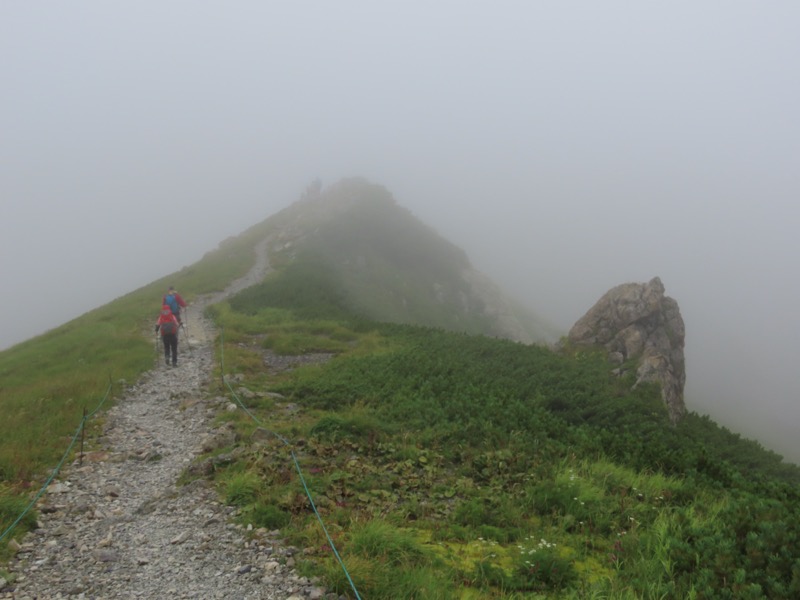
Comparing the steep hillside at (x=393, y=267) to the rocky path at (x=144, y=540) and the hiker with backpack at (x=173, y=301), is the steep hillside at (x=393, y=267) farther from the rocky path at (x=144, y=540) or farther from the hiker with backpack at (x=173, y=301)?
the rocky path at (x=144, y=540)

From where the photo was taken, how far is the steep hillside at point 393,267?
51.2 meters

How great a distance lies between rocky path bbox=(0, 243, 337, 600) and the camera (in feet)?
22.1

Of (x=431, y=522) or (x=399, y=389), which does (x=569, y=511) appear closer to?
(x=431, y=522)

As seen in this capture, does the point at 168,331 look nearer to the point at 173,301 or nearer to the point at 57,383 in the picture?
the point at 173,301

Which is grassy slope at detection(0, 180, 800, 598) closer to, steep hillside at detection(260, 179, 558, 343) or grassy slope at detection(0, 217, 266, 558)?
grassy slope at detection(0, 217, 266, 558)

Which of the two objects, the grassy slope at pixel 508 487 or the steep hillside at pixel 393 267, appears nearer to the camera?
the grassy slope at pixel 508 487

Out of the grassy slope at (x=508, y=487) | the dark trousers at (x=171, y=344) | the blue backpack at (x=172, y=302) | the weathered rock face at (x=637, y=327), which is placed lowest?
the weathered rock face at (x=637, y=327)

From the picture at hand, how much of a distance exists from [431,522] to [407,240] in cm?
6440

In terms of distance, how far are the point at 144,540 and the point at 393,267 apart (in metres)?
54.7

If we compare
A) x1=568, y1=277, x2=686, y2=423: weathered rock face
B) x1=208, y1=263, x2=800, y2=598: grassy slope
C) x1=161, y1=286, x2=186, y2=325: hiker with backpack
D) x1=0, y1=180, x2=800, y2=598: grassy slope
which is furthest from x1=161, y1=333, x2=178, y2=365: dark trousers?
x1=568, y1=277, x2=686, y2=423: weathered rock face

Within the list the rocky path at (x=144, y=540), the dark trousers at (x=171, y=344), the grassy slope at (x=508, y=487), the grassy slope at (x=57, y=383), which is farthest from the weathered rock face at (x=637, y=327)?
the grassy slope at (x=57, y=383)

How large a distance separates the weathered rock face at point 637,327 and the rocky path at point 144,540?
20475mm

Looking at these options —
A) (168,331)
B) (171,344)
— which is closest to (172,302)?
(168,331)

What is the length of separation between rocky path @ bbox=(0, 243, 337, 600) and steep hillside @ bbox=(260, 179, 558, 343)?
27.9m
